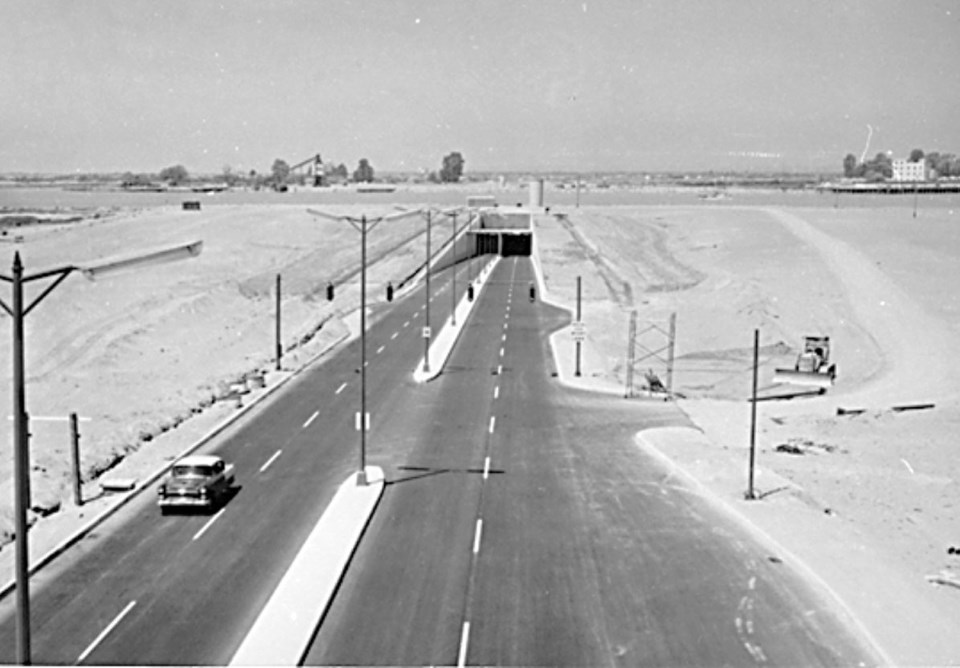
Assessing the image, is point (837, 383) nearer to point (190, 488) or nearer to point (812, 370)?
point (812, 370)

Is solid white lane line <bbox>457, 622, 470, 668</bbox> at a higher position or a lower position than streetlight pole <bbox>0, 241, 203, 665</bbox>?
lower

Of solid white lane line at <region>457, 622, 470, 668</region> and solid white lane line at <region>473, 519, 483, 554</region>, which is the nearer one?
solid white lane line at <region>457, 622, 470, 668</region>

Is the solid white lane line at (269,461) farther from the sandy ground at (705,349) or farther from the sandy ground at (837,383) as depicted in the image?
the sandy ground at (837,383)

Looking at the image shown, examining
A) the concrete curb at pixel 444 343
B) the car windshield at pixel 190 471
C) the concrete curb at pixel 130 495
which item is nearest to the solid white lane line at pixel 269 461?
the concrete curb at pixel 130 495

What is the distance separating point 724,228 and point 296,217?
53.1 m

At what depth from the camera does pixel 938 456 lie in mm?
32812

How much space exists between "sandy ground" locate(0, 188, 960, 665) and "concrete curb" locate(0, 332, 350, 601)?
24.0 inches

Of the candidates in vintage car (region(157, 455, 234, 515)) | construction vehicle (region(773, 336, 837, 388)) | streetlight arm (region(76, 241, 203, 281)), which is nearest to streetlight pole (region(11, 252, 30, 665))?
streetlight arm (region(76, 241, 203, 281))

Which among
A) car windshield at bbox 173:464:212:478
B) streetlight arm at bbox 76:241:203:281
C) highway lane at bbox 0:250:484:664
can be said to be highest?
streetlight arm at bbox 76:241:203:281

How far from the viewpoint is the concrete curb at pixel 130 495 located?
22141mm

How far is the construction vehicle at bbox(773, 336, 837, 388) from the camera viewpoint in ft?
150

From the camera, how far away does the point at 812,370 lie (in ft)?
153

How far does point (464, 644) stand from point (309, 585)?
157 inches

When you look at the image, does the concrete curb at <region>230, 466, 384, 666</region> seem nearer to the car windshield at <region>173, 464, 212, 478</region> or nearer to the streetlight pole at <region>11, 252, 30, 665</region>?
the car windshield at <region>173, 464, 212, 478</region>
